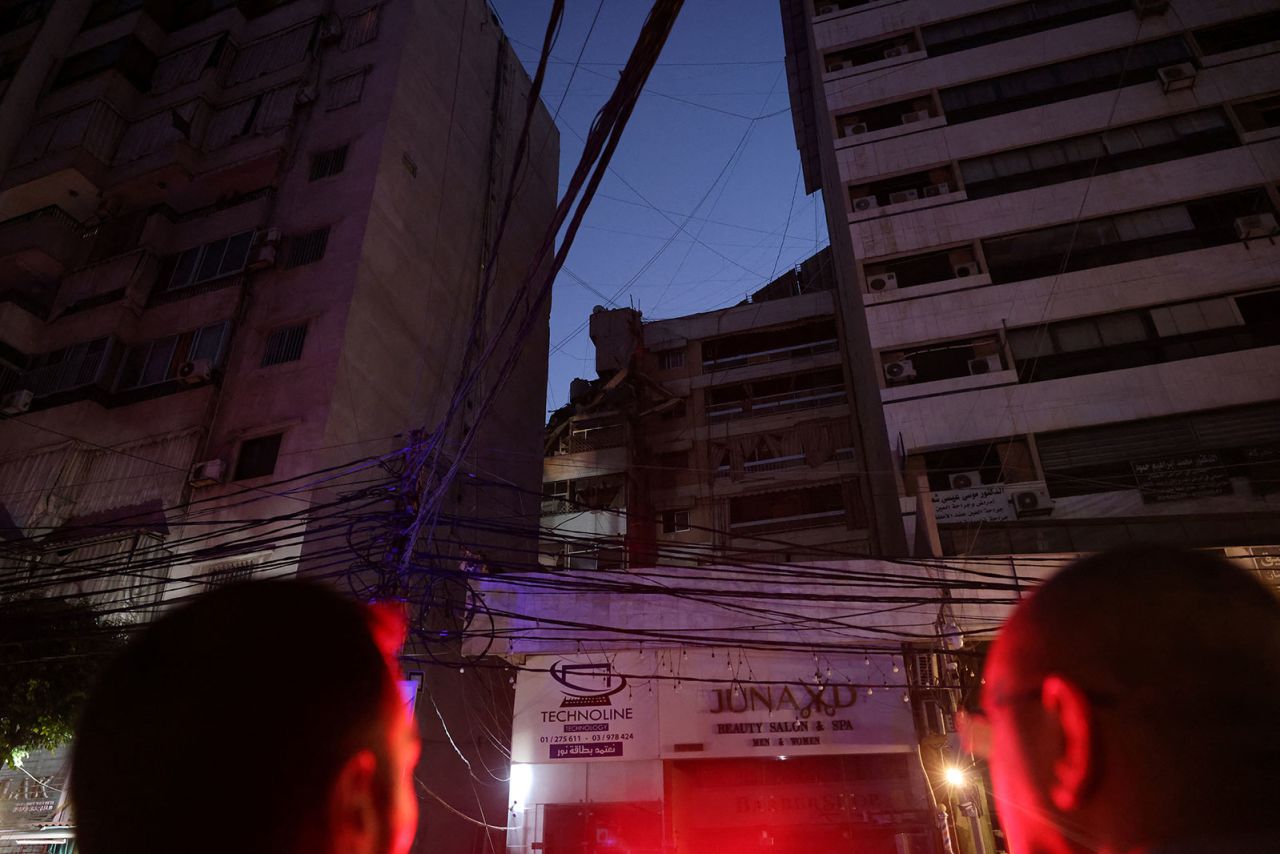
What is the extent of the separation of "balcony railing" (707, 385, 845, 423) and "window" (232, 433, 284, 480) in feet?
52.0

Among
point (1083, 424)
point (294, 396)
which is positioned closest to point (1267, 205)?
point (1083, 424)

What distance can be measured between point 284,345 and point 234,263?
3.88 meters

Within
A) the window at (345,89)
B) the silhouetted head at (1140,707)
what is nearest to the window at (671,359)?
the window at (345,89)

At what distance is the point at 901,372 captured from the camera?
20297 millimetres

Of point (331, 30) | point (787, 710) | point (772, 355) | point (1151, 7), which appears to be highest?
point (1151, 7)

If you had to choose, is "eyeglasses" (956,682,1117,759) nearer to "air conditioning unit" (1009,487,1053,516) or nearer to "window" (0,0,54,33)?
"air conditioning unit" (1009,487,1053,516)

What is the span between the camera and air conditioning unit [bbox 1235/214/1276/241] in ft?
62.3

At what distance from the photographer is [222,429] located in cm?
1599

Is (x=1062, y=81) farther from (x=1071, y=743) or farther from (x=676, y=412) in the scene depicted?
(x=1071, y=743)

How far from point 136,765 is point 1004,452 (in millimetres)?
20824

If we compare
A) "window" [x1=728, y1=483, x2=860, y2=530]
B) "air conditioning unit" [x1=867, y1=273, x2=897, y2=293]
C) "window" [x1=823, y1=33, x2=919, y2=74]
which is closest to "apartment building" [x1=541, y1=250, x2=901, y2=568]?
"window" [x1=728, y1=483, x2=860, y2=530]

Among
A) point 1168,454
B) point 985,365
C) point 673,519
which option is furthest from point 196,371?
point 1168,454

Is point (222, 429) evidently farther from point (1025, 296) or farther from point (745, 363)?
point (1025, 296)

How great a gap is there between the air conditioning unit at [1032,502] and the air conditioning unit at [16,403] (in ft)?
83.9
